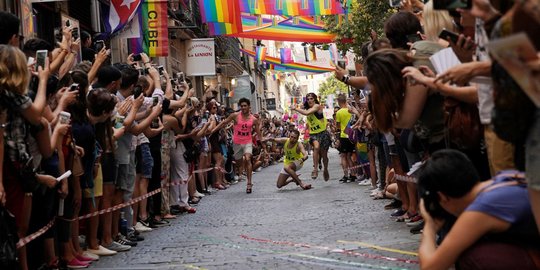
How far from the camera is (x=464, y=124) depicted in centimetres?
542

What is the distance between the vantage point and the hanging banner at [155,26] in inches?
753

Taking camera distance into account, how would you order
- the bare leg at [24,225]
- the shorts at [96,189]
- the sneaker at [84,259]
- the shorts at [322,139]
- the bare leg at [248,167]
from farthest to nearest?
the shorts at [322,139] → the bare leg at [248,167] → the shorts at [96,189] → the sneaker at [84,259] → the bare leg at [24,225]

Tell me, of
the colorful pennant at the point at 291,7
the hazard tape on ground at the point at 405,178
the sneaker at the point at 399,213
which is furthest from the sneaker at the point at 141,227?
the colorful pennant at the point at 291,7

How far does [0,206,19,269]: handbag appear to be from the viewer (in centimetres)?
521

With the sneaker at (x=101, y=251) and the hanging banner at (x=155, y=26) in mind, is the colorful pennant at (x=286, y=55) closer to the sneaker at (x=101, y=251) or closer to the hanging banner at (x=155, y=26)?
the hanging banner at (x=155, y=26)

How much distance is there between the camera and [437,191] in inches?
154

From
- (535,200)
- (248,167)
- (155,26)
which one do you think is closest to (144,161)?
(248,167)

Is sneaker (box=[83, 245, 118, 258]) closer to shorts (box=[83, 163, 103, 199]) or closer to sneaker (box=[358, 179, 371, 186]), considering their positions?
shorts (box=[83, 163, 103, 199])

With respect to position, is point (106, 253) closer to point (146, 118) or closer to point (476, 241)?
point (146, 118)

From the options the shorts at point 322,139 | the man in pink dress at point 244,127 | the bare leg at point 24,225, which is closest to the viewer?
the bare leg at point 24,225

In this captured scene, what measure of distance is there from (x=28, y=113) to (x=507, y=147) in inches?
120

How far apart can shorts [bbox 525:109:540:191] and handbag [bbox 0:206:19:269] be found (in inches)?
131

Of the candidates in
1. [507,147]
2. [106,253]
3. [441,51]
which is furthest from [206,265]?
[507,147]

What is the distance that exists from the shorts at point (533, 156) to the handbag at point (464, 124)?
233 centimetres
